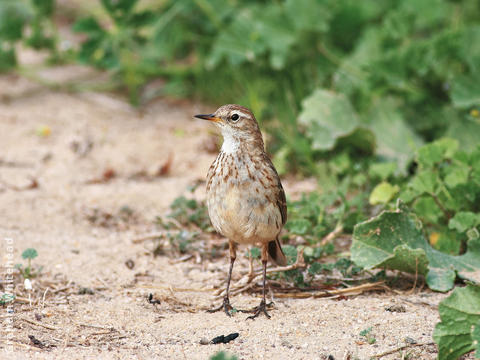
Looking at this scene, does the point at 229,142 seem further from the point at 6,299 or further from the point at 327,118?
the point at 327,118

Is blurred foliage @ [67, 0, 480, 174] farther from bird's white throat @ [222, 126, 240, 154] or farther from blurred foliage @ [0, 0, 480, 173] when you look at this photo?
bird's white throat @ [222, 126, 240, 154]

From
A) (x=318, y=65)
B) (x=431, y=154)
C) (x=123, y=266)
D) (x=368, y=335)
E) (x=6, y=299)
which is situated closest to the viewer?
(x=368, y=335)

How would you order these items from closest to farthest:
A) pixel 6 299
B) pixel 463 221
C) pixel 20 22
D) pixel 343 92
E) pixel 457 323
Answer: pixel 457 323
pixel 6 299
pixel 463 221
pixel 343 92
pixel 20 22

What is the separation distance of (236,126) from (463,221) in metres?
1.85

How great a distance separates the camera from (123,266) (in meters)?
4.98

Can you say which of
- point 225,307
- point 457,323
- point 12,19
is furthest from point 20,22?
point 457,323

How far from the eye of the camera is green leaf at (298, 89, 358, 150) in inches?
253

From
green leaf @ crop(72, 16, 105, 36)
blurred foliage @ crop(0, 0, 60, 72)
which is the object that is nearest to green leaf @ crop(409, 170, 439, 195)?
green leaf @ crop(72, 16, 105, 36)

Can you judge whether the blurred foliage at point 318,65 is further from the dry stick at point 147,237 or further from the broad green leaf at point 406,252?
the dry stick at point 147,237

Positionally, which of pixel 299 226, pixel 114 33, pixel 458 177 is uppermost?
pixel 114 33

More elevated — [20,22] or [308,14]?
[20,22]

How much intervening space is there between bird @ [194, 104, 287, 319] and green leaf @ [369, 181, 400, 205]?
1.20 meters

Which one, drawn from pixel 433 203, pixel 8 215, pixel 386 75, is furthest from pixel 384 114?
pixel 8 215

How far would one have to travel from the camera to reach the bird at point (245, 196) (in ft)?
14.2
